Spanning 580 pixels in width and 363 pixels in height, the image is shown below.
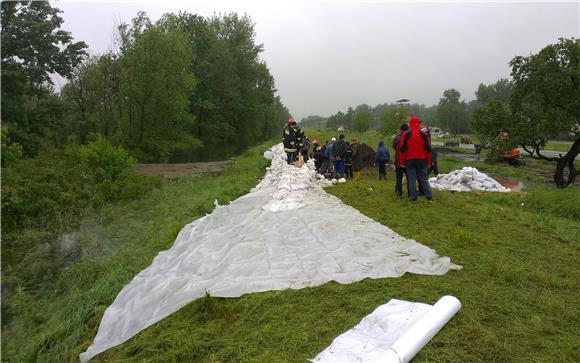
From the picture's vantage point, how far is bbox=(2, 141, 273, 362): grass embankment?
4641 mm

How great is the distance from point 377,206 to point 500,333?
5144mm

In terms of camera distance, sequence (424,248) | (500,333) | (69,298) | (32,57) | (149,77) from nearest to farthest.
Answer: (500,333)
(424,248)
(69,298)
(32,57)
(149,77)

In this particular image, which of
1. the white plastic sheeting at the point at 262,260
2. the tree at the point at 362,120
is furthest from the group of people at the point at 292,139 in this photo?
the tree at the point at 362,120

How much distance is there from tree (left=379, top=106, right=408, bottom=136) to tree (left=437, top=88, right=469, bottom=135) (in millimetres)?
47511

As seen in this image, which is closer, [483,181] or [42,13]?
[483,181]

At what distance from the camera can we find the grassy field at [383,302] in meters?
3.17

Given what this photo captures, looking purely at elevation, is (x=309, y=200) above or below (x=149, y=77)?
below

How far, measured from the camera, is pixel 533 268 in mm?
4625

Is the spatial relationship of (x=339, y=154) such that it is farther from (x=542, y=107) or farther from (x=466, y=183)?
(x=542, y=107)

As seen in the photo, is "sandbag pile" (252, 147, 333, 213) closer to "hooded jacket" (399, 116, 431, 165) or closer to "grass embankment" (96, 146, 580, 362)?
"hooded jacket" (399, 116, 431, 165)

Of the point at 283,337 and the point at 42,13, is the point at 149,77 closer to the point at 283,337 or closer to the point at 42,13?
the point at 42,13

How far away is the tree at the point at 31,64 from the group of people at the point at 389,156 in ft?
53.6

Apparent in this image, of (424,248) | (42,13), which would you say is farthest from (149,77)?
(424,248)

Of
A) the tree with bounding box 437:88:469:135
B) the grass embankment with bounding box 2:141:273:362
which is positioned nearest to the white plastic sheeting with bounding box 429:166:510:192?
the grass embankment with bounding box 2:141:273:362
